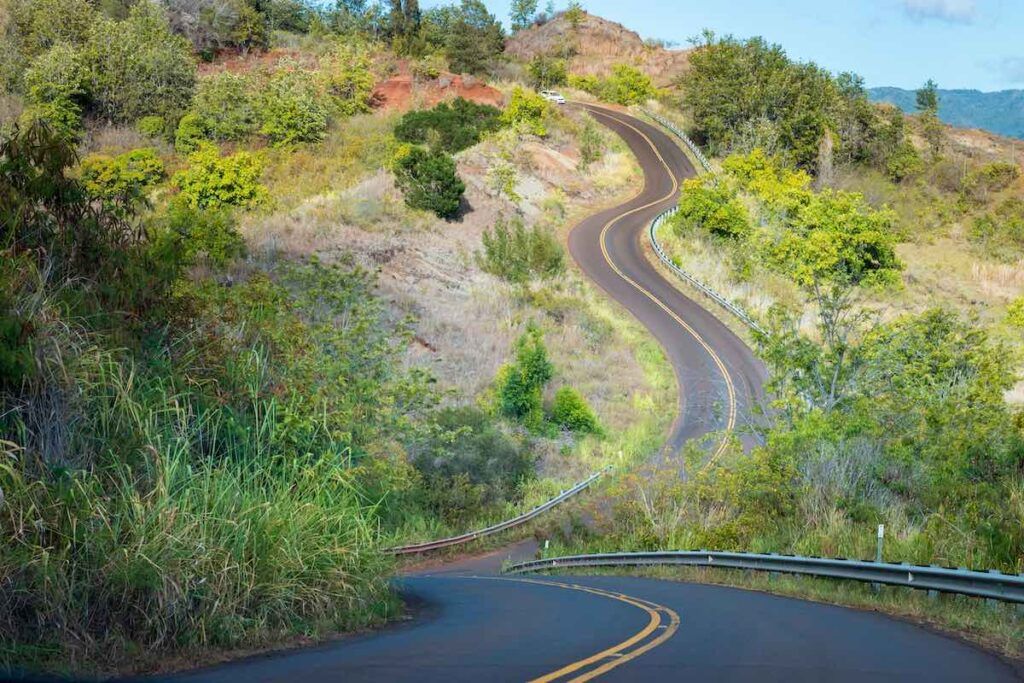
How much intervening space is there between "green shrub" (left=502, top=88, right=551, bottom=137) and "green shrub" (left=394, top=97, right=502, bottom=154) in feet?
3.07

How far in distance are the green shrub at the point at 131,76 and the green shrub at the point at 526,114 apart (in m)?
22.6

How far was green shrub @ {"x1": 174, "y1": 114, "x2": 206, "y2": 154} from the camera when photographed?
67.1 meters

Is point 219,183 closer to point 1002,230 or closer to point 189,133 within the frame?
point 189,133

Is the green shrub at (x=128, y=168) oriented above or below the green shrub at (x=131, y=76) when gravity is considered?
below

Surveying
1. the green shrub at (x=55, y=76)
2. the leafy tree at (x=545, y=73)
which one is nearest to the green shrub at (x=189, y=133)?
the green shrub at (x=55, y=76)

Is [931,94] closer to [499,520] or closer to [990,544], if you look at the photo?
[499,520]

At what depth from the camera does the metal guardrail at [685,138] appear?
291ft

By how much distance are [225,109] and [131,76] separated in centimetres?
695

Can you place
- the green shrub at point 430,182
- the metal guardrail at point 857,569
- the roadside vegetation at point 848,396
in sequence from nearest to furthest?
the metal guardrail at point 857,569 < the roadside vegetation at point 848,396 < the green shrub at point 430,182

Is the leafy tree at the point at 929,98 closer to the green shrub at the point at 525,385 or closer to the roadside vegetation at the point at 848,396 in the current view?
the roadside vegetation at the point at 848,396

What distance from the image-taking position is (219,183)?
5928 cm

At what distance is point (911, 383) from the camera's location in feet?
102

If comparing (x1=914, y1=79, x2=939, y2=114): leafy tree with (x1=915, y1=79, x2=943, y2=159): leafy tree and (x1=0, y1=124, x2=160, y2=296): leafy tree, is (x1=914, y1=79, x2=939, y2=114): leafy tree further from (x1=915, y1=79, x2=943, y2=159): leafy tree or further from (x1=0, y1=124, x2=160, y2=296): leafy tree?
(x1=0, y1=124, x2=160, y2=296): leafy tree

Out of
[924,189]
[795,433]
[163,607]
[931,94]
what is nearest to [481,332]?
[795,433]
